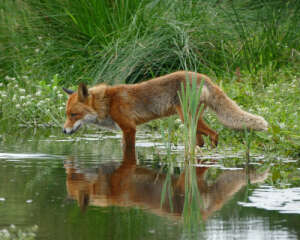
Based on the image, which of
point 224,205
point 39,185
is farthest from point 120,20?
point 224,205

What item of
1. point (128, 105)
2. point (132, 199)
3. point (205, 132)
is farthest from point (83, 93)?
point (132, 199)

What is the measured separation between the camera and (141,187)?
18.9 ft

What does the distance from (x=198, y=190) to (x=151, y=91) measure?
12.6 feet

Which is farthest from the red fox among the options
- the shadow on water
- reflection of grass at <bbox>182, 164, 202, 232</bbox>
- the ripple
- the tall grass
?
the ripple

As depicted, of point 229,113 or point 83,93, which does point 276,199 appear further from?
point 83,93

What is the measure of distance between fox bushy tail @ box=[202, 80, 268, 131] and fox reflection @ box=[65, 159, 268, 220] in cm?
157

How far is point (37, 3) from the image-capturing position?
47.6 ft

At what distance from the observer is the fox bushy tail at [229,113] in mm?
8070

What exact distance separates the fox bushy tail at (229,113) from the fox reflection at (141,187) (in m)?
1.57

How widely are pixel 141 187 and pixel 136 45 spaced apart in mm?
7277

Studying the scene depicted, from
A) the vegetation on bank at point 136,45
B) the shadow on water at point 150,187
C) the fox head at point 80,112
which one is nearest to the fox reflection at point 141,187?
the shadow on water at point 150,187

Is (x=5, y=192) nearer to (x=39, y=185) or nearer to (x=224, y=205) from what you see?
(x=39, y=185)

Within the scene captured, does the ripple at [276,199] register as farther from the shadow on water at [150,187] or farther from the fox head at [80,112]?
the fox head at [80,112]

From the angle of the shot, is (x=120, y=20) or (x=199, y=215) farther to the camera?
(x=120, y=20)
